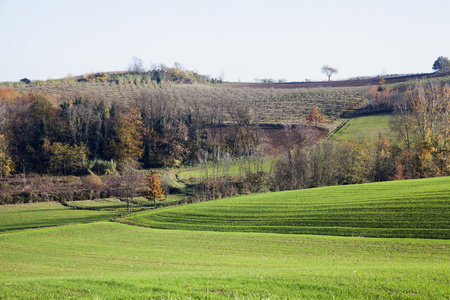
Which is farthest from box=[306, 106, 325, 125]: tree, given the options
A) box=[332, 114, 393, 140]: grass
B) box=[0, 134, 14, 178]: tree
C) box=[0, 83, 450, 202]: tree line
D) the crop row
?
box=[0, 134, 14, 178]: tree

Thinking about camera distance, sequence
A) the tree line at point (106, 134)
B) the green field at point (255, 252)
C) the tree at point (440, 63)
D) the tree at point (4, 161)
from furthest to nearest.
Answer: the tree at point (440, 63) → the tree line at point (106, 134) → the tree at point (4, 161) → the green field at point (255, 252)

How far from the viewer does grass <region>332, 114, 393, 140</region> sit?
76887 mm

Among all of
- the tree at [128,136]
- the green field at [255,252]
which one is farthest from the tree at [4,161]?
the green field at [255,252]

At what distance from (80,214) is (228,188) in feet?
80.8

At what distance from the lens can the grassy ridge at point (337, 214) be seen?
80.4 ft

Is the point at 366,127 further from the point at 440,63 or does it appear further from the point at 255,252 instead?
the point at 440,63

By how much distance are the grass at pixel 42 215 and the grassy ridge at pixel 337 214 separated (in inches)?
328

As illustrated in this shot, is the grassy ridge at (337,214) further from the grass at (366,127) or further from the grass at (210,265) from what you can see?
the grass at (366,127)

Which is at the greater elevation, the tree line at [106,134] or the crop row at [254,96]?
the crop row at [254,96]

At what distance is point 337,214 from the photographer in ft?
95.4

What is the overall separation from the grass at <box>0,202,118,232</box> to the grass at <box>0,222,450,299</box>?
293 inches

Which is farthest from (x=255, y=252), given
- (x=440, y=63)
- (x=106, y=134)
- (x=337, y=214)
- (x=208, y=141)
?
(x=440, y=63)

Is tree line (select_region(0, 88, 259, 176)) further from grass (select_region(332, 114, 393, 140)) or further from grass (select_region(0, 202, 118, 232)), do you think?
grass (select_region(0, 202, 118, 232))

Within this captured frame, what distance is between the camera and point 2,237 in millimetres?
31047
